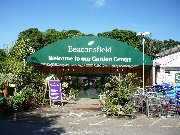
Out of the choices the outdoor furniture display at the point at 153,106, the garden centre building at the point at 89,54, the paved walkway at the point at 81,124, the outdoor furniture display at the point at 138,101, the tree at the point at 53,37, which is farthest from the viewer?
the tree at the point at 53,37

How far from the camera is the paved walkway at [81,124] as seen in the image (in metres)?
12.6

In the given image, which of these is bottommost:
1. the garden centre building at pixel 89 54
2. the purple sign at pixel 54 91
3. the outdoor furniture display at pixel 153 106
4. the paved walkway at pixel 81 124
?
the paved walkway at pixel 81 124

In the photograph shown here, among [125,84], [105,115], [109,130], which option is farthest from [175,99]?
[109,130]

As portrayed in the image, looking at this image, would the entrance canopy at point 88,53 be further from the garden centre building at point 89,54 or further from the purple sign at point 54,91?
the purple sign at point 54,91

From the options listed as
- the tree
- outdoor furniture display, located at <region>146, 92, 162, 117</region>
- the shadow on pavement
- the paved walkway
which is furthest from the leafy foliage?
the tree

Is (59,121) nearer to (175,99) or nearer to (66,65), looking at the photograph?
(175,99)

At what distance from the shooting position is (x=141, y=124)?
46.6 ft

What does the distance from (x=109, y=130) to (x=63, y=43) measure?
1299 cm

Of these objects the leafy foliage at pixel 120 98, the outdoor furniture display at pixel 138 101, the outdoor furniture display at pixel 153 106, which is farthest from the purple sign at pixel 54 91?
the outdoor furniture display at pixel 153 106

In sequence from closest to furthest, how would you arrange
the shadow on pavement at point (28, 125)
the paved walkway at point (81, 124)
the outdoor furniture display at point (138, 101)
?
the shadow on pavement at point (28, 125), the paved walkway at point (81, 124), the outdoor furniture display at point (138, 101)

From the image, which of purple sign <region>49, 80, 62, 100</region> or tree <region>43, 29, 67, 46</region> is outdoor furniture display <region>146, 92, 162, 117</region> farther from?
tree <region>43, 29, 67, 46</region>

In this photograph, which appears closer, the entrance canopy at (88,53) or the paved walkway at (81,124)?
the paved walkway at (81,124)

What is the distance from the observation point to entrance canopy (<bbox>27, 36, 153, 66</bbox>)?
79.3 ft

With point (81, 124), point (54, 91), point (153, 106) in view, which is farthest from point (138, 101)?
point (54, 91)
